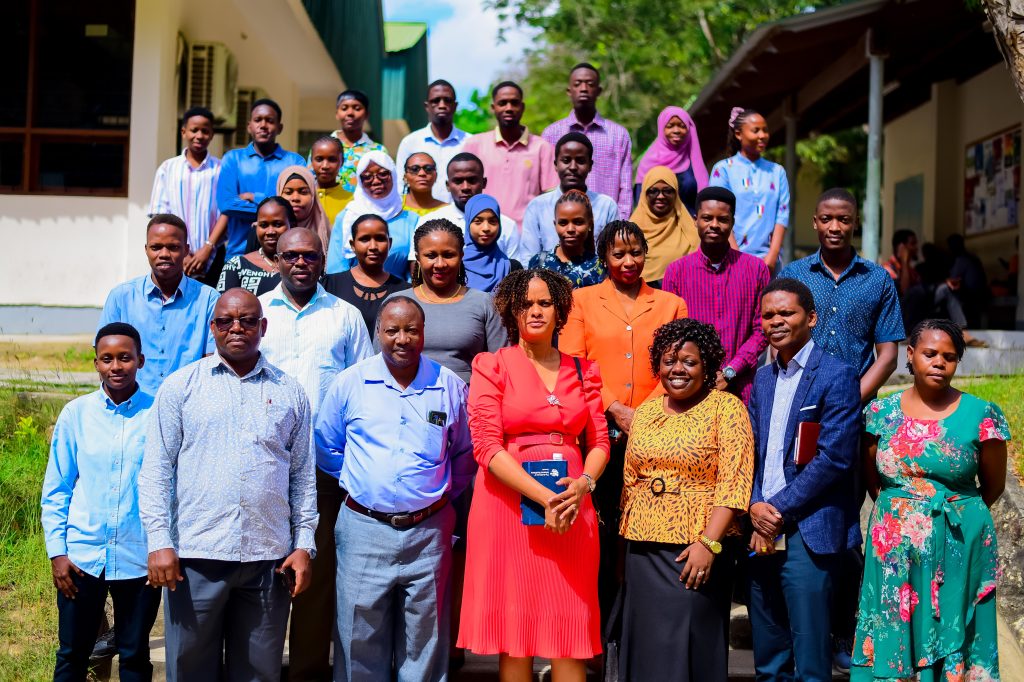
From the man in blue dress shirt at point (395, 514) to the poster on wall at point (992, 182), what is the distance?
11144 mm

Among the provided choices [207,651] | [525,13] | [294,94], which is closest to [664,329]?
[207,651]

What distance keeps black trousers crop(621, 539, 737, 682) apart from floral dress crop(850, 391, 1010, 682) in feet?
2.01

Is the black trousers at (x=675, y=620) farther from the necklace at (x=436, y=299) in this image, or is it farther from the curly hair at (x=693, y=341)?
the necklace at (x=436, y=299)

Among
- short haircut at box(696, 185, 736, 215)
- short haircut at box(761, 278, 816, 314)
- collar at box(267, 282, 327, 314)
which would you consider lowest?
collar at box(267, 282, 327, 314)

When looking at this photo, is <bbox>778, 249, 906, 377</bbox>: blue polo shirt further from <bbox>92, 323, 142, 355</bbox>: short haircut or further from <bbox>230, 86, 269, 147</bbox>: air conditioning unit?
<bbox>230, 86, 269, 147</bbox>: air conditioning unit

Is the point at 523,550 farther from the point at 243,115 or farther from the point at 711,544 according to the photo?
the point at 243,115

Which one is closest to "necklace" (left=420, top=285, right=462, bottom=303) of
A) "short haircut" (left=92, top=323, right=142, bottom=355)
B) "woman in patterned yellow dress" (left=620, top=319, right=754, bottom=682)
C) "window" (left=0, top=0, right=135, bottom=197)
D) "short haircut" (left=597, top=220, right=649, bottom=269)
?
"short haircut" (left=597, top=220, right=649, bottom=269)

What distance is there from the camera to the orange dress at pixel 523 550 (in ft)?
14.4

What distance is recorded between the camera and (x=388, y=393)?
4.54 meters

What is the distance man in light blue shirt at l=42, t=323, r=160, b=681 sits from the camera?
14.5 ft

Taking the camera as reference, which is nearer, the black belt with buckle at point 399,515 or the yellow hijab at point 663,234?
the black belt with buckle at point 399,515

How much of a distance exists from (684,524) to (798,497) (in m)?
0.48

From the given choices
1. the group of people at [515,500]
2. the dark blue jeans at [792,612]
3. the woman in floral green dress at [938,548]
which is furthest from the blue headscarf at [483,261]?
the woman in floral green dress at [938,548]

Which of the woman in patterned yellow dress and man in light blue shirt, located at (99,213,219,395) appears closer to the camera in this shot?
the woman in patterned yellow dress
